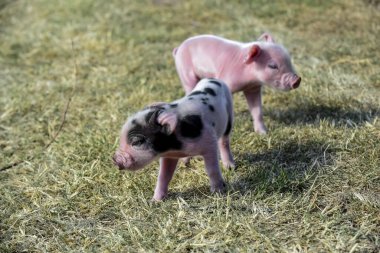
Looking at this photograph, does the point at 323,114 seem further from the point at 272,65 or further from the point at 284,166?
the point at 284,166

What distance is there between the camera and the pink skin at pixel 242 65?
4.58 meters

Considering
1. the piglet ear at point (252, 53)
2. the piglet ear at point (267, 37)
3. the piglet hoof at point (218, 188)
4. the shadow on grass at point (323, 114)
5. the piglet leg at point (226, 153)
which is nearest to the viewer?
the piglet hoof at point (218, 188)

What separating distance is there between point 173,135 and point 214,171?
1.50ft

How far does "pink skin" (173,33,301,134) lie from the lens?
15.0 ft

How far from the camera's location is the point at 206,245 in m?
3.31

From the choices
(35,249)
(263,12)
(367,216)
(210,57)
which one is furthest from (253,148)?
(263,12)

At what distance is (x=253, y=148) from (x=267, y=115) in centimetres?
81

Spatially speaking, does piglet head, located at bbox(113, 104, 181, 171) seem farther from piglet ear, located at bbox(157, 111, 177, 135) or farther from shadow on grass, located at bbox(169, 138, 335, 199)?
shadow on grass, located at bbox(169, 138, 335, 199)

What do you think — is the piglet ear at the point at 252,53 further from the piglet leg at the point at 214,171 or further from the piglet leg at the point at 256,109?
the piglet leg at the point at 214,171

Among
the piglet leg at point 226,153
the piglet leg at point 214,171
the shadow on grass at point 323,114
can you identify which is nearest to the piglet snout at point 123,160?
the piglet leg at point 214,171

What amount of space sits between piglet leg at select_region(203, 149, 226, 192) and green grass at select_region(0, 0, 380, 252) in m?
0.09

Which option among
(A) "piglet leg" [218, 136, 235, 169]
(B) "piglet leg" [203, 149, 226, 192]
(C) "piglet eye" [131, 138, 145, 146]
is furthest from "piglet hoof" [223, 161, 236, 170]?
(C) "piglet eye" [131, 138, 145, 146]

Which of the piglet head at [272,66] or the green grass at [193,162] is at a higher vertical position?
the piglet head at [272,66]

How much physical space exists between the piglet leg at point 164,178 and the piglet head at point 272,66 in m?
1.24
